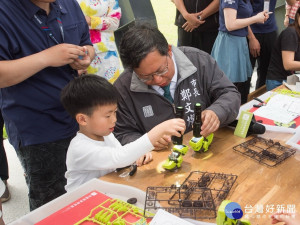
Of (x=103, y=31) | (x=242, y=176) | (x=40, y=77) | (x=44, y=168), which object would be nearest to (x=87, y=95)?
(x=40, y=77)

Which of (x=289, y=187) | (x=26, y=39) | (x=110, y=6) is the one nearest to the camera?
(x=289, y=187)

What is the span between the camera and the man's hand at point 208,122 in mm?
1408

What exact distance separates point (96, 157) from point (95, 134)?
0.17 metres

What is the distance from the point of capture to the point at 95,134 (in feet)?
4.53

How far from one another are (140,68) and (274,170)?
0.76m

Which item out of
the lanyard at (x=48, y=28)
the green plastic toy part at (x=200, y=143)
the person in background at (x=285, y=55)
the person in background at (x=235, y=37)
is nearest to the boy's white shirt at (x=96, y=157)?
the green plastic toy part at (x=200, y=143)

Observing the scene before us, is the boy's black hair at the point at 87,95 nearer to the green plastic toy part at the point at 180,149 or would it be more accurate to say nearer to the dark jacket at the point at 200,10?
the green plastic toy part at the point at 180,149

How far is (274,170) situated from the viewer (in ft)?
4.10

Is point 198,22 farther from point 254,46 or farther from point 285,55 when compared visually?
point 285,55

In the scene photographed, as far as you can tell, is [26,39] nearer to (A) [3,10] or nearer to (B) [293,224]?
(A) [3,10]

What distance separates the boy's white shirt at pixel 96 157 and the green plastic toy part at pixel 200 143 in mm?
231

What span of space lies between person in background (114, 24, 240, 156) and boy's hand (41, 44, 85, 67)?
9.6 inches

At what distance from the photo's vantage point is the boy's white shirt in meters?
1.21

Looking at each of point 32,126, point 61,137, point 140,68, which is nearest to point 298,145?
point 140,68
